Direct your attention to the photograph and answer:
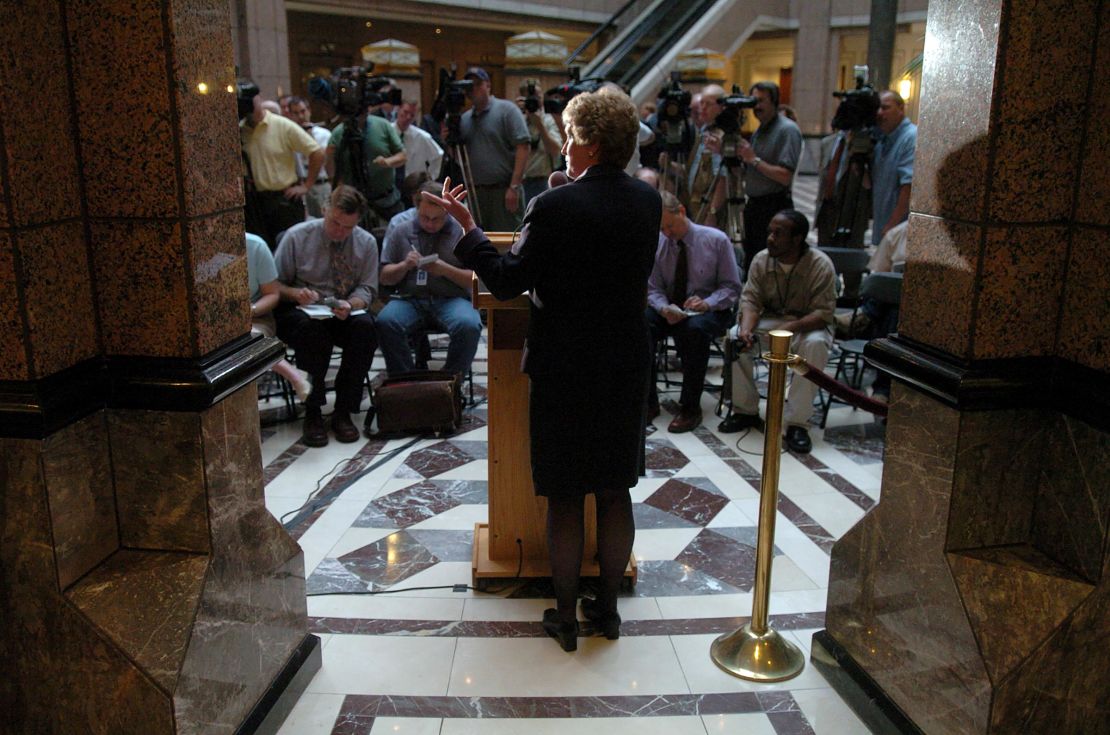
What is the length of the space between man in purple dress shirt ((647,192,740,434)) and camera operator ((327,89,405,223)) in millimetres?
2536

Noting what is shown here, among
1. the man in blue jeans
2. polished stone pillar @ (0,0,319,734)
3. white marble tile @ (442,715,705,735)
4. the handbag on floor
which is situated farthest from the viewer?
the man in blue jeans

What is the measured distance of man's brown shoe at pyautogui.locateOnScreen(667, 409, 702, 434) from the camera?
504 cm

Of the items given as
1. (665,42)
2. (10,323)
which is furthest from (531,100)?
(665,42)

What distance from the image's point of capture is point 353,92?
645 cm

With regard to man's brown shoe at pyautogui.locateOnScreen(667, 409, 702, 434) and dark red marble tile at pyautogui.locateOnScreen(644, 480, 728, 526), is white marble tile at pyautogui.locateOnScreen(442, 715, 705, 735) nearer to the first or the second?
dark red marble tile at pyautogui.locateOnScreen(644, 480, 728, 526)

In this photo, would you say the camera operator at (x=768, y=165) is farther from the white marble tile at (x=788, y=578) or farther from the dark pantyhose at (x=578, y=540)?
the dark pantyhose at (x=578, y=540)

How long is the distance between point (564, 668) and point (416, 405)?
2.28 m

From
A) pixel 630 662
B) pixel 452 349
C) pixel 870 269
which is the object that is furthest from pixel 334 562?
pixel 870 269

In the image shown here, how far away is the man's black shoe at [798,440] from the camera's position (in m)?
4.73

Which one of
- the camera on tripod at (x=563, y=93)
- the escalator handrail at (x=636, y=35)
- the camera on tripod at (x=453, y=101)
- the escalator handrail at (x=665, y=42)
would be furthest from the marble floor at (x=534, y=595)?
the escalator handrail at (x=636, y=35)

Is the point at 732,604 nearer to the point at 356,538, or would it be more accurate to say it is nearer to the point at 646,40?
the point at 356,538

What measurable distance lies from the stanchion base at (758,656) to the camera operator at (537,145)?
15.7 ft

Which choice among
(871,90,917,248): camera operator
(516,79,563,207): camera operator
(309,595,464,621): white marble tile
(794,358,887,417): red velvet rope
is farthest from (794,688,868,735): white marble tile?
(516,79,563,207): camera operator

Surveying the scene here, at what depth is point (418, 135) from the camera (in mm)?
7750
